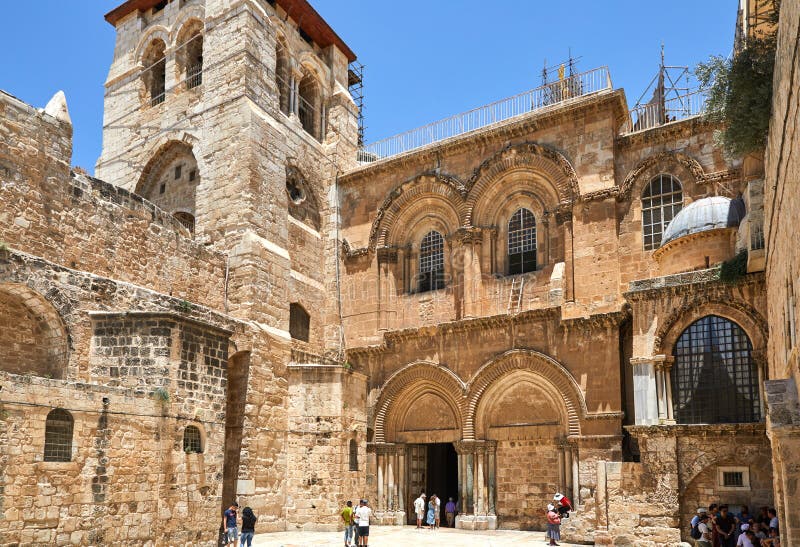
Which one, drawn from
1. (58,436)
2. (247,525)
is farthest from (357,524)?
(58,436)

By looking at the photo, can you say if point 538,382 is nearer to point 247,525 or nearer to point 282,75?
point 247,525

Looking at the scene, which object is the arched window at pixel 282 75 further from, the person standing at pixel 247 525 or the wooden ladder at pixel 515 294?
the person standing at pixel 247 525

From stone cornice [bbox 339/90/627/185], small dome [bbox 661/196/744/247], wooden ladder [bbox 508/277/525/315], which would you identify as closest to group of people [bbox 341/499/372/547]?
wooden ladder [bbox 508/277/525/315]

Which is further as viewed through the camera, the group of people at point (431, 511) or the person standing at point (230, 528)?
the group of people at point (431, 511)

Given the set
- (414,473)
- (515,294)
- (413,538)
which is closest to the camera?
(413,538)

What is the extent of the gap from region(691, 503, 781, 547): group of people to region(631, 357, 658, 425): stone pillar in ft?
6.53

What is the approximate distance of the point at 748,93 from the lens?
484 inches

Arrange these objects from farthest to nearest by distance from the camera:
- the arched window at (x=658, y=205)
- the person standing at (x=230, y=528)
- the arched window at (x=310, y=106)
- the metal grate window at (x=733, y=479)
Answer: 1. the arched window at (x=310, y=106)
2. the arched window at (x=658, y=205)
3. the metal grate window at (x=733, y=479)
4. the person standing at (x=230, y=528)

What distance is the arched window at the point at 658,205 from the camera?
1805cm

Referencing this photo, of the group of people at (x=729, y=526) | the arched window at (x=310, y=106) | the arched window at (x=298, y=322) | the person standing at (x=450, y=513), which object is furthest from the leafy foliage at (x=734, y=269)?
the arched window at (x=310, y=106)

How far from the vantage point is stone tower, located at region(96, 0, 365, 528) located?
18531 millimetres

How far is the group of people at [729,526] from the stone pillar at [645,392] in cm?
199

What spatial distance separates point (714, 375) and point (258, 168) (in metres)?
11.9

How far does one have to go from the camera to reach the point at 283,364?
19297mm
